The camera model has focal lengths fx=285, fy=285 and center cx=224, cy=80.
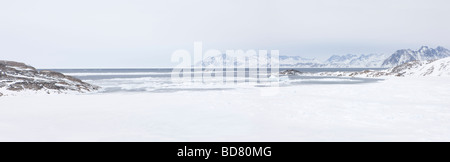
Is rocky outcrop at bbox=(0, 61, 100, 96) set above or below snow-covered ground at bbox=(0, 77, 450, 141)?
above

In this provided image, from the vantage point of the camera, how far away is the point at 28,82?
1080 inches

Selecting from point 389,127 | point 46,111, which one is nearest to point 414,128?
point 389,127

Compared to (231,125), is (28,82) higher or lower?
higher

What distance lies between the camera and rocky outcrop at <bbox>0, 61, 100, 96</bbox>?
2556 centimetres

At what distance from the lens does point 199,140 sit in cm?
839

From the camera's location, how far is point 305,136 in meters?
8.88

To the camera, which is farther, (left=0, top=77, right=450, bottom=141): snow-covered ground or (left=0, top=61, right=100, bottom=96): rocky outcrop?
(left=0, top=61, right=100, bottom=96): rocky outcrop

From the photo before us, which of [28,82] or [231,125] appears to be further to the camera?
[28,82]

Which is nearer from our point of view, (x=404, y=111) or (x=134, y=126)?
(x=134, y=126)
